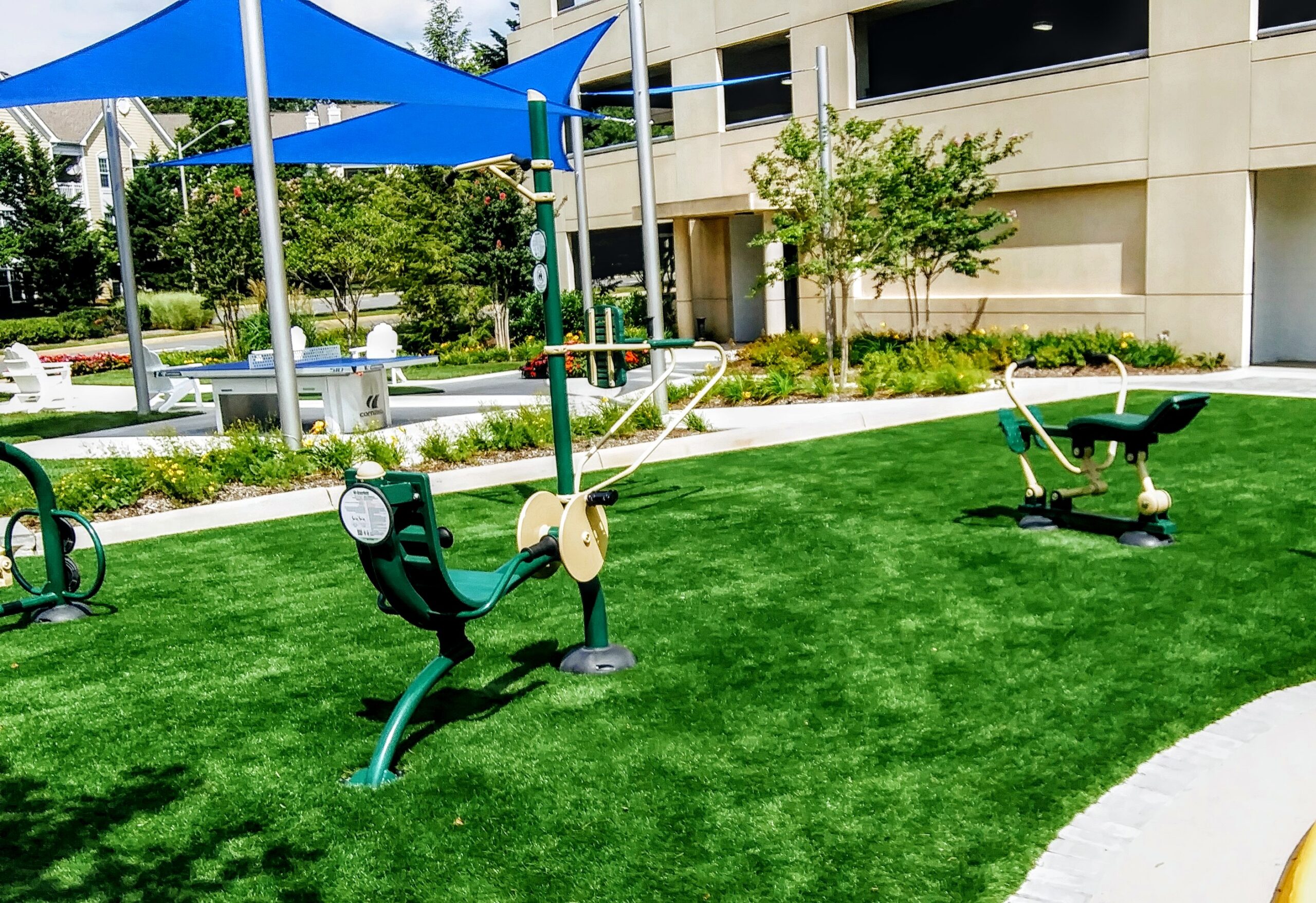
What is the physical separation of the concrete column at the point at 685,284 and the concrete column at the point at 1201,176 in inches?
472

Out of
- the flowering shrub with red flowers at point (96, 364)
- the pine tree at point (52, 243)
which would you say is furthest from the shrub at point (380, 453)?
the pine tree at point (52, 243)

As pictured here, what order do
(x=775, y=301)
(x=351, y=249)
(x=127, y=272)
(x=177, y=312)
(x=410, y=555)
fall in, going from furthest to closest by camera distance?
(x=177, y=312), (x=351, y=249), (x=775, y=301), (x=127, y=272), (x=410, y=555)

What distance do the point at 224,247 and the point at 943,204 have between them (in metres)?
18.2

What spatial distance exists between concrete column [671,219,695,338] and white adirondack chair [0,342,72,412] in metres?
13.8

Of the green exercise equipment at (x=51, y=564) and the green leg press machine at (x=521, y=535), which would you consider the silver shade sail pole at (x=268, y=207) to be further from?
the green leg press machine at (x=521, y=535)

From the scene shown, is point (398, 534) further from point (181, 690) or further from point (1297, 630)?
point (1297, 630)

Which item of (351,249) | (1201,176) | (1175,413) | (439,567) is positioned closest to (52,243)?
(351,249)

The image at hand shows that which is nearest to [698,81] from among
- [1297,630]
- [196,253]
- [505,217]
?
[505,217]

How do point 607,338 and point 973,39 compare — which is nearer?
point 607,338

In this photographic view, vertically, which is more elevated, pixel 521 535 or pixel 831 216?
pixel 831 216

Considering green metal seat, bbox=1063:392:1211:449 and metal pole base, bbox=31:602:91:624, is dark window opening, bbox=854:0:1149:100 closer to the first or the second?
green metal seat, bbox=1063:392:1211:449

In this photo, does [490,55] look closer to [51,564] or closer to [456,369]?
[456,369]

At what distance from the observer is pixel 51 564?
7.29m

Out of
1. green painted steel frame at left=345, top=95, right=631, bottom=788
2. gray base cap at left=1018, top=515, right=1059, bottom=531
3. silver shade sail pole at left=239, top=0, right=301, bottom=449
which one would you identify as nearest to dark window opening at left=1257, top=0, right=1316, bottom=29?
gray base cap at left=1018, top=515, right=1059, bottom=531
